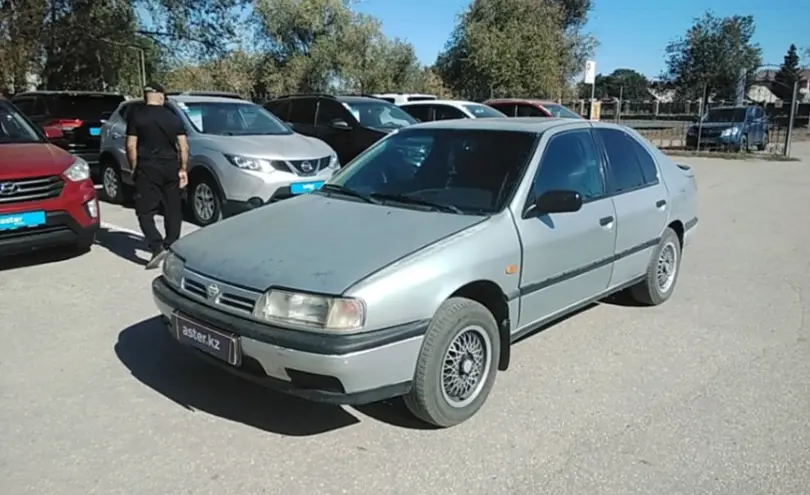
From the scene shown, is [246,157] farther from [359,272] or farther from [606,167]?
[359,272]

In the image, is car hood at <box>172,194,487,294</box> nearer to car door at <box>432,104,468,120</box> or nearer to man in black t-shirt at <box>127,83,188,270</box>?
man in black t-shirt at <box>127,83,188,270</box>

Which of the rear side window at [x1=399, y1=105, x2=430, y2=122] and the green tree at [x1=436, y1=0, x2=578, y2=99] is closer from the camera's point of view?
the rear side window at [x1=399, y1=105, x2=430, y2=122]

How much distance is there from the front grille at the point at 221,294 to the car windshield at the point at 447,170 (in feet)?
4.02

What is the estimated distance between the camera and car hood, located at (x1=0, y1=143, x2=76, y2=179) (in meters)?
6.35

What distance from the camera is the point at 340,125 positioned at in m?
11.4

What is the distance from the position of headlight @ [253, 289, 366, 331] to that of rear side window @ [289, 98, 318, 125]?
9.31 meters

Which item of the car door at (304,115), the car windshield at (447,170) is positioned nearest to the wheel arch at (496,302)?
the car windshield at (447,170)

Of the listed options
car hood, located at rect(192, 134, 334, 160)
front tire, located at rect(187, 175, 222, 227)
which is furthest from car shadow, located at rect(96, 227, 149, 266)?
car hood, located at rect(192, 134, 334, 160)

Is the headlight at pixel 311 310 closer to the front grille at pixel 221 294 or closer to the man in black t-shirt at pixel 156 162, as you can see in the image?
the front grille at pixel 221 294

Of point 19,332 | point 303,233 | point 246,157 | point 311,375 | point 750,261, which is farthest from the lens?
point 246,157

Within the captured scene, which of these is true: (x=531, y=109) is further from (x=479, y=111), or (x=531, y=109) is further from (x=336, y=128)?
(x=336, y=128)

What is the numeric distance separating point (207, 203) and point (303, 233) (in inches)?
201

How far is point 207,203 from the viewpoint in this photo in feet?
27.9

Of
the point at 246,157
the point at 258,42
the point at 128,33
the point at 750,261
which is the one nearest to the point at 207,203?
the point at 246,157
